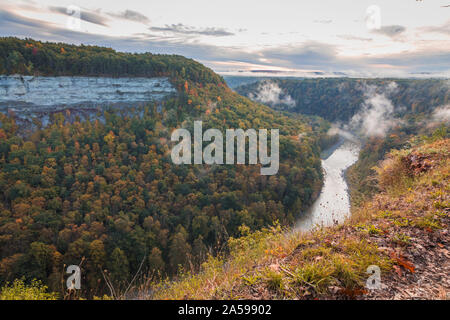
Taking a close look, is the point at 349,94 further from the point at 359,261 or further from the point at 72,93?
the point at 359,261

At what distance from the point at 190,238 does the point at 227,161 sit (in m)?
14.7

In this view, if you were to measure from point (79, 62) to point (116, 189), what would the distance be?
29974 millimetres

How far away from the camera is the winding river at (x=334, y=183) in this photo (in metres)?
32.9

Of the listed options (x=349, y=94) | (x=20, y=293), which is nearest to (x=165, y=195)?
(x=20, y=293)

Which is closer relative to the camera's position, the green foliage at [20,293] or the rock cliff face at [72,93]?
the green foliage at [20,293]

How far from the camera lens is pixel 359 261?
321cm

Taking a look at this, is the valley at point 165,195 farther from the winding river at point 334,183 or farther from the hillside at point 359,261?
the winding river at point 334,183

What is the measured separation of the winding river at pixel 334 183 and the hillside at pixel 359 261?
16.8 m

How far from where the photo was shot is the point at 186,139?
42.1 metres

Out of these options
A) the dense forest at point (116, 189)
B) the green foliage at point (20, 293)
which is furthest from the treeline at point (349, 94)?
the green foliage at point (20, 293)

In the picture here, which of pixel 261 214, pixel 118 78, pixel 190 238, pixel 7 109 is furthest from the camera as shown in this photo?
pixel 118 78

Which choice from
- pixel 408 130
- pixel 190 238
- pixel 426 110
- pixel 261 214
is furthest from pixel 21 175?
pixel 426 110

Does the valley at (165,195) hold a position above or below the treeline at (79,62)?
below
